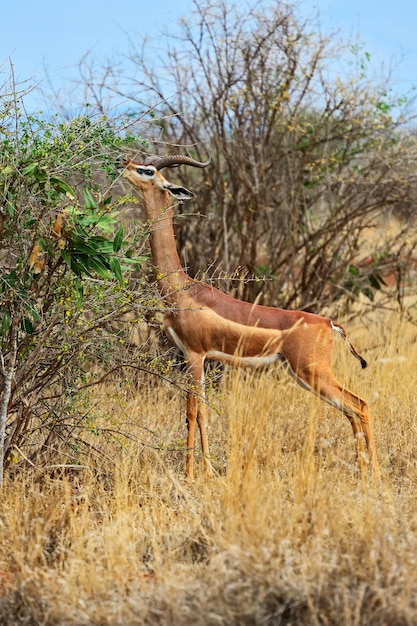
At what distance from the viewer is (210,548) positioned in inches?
143

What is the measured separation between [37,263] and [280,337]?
1.60 meters

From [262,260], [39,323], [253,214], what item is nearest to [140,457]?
[39,323]

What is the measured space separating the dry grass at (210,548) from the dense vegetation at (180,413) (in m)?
0.01

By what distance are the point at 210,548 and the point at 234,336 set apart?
1.87 meters

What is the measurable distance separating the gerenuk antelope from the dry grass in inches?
13.6

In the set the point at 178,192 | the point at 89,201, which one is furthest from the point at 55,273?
the point at 178,192

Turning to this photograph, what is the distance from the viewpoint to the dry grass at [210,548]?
320cm

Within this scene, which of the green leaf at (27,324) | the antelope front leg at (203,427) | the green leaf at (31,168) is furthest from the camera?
the antelope front leg at (203,427)

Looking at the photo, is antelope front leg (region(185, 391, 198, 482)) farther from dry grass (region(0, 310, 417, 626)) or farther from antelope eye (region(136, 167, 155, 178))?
antelope eye (region(136, 167, 155, 178))

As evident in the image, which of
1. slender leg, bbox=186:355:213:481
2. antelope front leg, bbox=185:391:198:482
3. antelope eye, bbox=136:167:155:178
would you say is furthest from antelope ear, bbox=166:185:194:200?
antelope front leg, bbox=185:391:198:482

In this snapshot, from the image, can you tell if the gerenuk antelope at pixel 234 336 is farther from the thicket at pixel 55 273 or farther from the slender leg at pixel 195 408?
the thicket at pixel 55 273

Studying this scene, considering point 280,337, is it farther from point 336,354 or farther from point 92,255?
point 336,354

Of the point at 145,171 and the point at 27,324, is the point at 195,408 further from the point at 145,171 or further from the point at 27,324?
the point at 145,171

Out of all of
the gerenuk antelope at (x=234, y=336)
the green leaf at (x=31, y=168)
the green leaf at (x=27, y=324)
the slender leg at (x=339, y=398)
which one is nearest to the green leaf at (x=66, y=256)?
the green leaf at (x=31, y=168)
